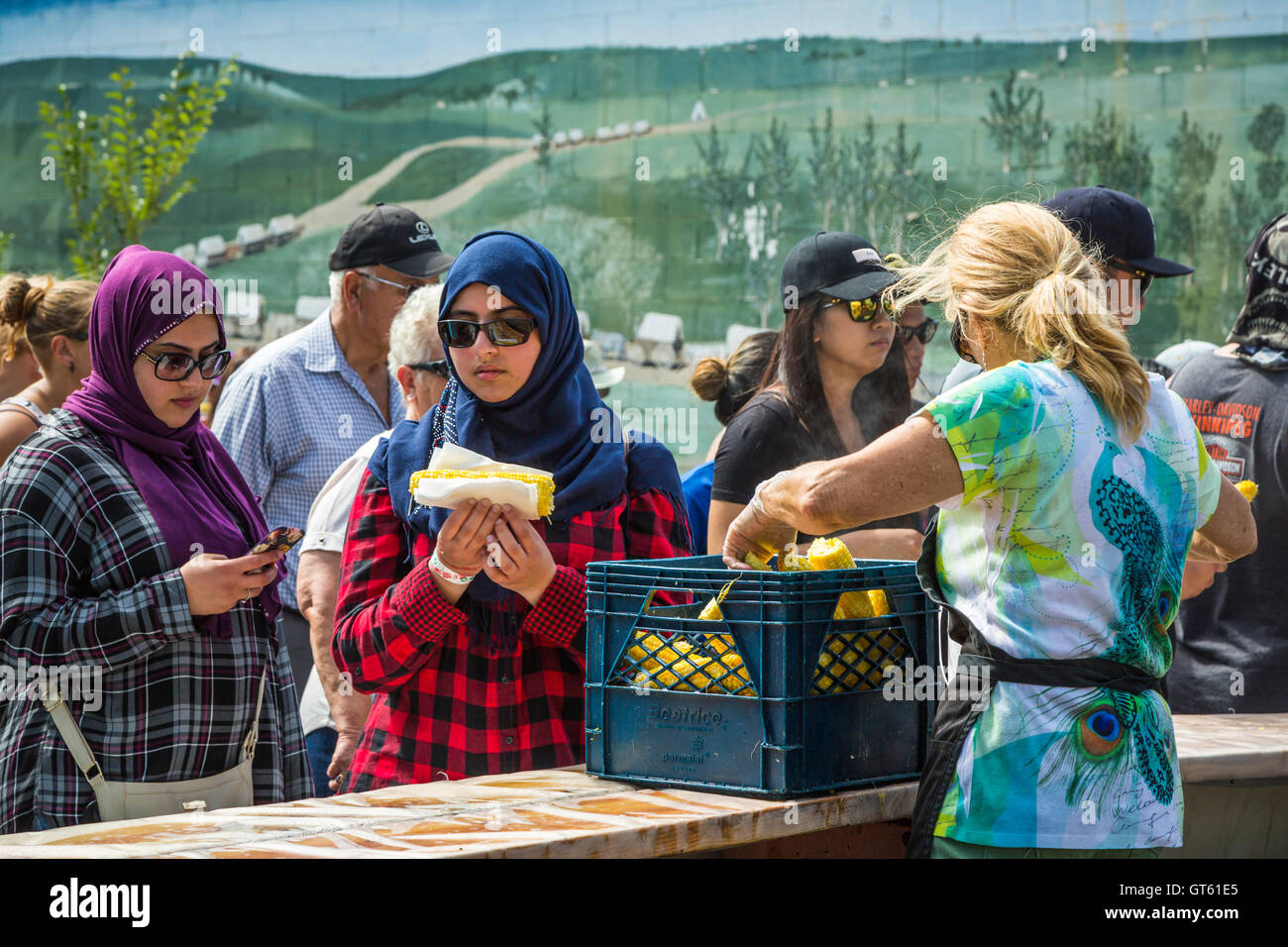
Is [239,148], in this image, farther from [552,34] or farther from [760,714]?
[760,714]

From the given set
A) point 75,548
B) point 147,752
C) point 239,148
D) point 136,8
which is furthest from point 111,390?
point 136,8

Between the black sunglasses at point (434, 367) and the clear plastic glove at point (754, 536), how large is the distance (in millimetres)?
1416

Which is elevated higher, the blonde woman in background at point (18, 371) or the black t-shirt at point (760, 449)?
the blonde woman in background at point (18, 371)

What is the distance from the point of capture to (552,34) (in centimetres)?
877

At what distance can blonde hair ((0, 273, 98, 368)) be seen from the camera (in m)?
4.40

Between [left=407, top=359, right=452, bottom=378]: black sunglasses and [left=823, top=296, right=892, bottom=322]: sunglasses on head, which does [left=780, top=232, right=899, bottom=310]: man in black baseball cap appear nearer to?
[left=823, top=296, right=892, bottom=322]: sunglasses on head

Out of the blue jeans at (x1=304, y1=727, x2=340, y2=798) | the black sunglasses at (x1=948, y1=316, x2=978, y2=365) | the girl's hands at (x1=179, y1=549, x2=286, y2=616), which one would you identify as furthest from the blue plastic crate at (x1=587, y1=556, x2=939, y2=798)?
the blue jeans at (x1=304, y1=727, x2=340, y2=798)

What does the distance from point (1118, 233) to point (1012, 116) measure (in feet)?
13.8

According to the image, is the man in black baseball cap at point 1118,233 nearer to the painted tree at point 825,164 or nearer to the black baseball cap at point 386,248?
the black baseball cap at point 386,248

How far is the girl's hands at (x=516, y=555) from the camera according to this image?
8.79 feet

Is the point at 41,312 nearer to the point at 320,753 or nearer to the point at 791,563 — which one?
the point at 320,753

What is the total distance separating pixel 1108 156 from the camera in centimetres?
739

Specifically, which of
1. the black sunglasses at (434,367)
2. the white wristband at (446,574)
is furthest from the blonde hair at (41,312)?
the white wristband at (446,574)
